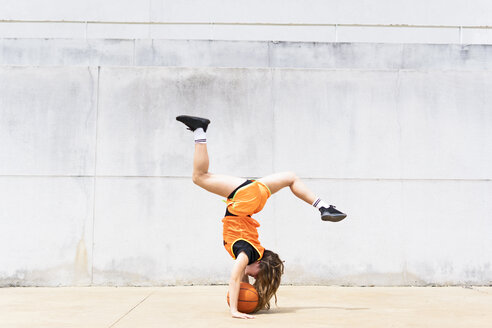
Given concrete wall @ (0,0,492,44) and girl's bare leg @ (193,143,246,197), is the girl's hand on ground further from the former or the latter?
concrete wall @ (0,0,492,44)

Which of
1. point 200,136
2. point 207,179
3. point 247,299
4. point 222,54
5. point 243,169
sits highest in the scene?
point 222,54

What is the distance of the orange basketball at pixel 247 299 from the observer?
19.5 ft

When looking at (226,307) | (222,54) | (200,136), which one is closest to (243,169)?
(222,54)

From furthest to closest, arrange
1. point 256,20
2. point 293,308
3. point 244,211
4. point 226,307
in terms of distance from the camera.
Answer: point 256,20 < point 226,307 < point 293,308 < point 244,211

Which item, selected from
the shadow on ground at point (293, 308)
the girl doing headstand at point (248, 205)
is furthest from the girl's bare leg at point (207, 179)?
the shadow on ground at point (293, 308)

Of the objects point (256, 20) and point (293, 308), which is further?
point (256, 20)

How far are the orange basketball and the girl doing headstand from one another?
58 mm

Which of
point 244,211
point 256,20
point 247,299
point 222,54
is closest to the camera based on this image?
point 247,299

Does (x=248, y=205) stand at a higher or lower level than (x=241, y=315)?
higher

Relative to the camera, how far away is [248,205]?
19.8 feet

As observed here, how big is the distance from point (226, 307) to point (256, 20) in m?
7.00

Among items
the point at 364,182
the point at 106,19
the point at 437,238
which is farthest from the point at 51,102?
the point at 437,238

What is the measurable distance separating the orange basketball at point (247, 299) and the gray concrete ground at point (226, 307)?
0.53 ft

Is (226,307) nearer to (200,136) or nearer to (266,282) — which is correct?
(266,282)
